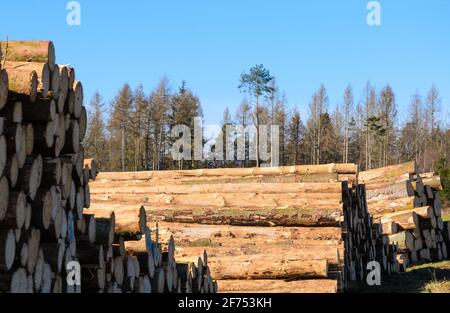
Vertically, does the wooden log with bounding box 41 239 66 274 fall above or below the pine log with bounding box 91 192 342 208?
below

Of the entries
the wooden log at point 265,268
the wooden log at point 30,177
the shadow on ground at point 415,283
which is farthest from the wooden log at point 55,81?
the shadow on ground at point 415,283

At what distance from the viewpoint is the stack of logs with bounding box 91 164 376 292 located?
1066 centimetres

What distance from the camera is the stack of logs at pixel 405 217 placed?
1681cm

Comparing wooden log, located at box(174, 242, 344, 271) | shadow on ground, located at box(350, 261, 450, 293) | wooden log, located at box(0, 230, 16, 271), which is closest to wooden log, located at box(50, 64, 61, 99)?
wooden log, located at box(0, 230, 16, 271)

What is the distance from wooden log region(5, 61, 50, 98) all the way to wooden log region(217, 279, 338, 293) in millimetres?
5540

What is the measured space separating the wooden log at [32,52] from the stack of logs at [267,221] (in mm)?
2452

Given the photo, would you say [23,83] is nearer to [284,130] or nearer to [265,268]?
[265,268]

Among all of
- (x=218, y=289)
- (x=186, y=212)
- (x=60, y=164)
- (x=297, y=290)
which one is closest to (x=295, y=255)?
(x=297, y=290)

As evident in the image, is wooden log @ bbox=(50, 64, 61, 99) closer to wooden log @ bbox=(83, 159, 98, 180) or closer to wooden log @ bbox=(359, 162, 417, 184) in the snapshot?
wooden log @ bbox=(83, 159, 98, 180)

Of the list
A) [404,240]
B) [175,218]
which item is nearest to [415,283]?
[404,240]

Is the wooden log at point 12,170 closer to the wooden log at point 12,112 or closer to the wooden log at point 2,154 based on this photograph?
the wooden log at point 2,154

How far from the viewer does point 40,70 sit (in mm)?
6113

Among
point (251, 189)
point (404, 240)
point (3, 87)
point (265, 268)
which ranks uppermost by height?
point (3, 87)

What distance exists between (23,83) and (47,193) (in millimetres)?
1035
